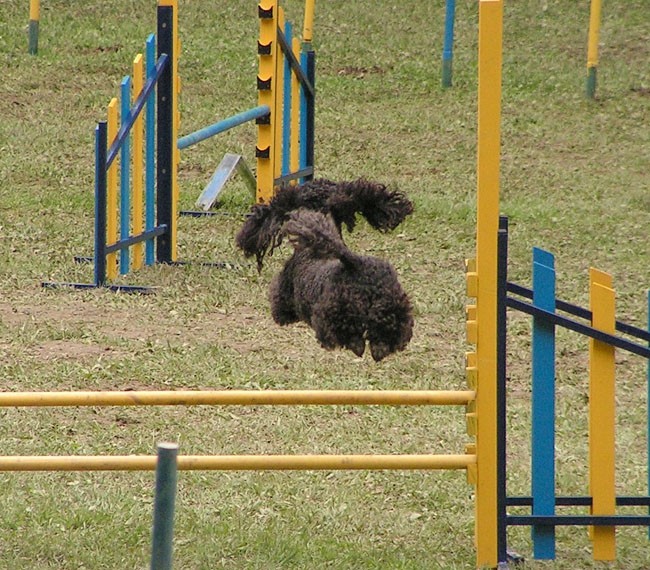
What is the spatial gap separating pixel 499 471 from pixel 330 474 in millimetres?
1159

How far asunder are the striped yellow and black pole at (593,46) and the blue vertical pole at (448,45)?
146cm

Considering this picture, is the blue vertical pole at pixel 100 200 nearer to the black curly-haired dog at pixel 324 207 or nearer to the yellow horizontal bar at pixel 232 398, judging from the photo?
the black curly-haired dog at pixel 324 207

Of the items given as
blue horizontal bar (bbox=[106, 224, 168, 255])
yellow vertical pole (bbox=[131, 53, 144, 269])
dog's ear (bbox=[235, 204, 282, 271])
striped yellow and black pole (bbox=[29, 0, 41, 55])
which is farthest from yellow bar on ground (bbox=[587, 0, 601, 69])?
dog's ear (bbox=[235, 204, 282, 271])

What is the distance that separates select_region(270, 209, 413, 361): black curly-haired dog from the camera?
357cm

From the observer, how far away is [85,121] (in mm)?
12188

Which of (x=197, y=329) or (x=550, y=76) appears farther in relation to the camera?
(x=550, y=76)

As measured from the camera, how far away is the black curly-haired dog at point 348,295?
11.7ft

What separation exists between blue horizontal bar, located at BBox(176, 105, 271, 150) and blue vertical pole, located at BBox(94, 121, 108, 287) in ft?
3.06

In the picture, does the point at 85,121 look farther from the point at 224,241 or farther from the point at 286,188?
the point at 286,188

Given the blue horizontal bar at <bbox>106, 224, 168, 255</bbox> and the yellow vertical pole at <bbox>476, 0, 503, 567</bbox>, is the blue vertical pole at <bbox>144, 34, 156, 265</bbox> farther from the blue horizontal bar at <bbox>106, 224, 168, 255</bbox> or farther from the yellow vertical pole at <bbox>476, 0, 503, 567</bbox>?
the yellow vertical pole at <bbox>476, 0, 503, 567</bbox>

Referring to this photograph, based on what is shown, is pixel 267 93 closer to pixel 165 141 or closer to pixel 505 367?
pixel 165 141

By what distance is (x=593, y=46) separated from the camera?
1264cm

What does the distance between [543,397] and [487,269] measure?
44 cm

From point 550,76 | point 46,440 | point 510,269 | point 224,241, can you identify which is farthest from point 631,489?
point 550,76
